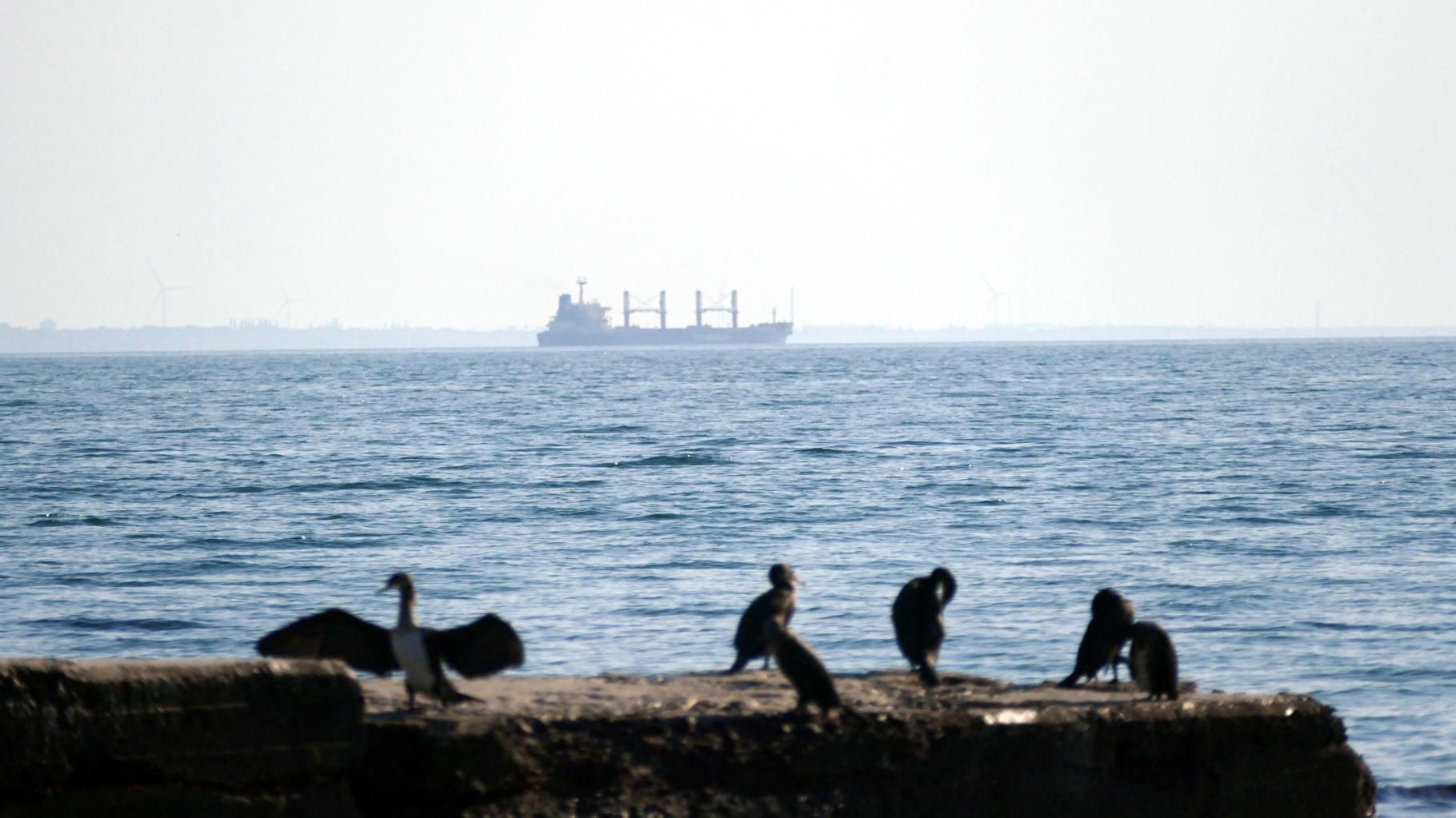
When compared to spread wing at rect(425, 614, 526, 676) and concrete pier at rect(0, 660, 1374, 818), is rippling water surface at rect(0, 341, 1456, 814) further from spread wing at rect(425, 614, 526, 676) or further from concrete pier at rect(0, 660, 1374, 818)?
spread wing at rect(425, 614, 526, 676)

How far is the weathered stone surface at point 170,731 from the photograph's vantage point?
5824 mm

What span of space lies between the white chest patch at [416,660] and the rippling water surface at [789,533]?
5350 millimetres

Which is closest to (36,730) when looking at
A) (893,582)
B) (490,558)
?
(893,582)

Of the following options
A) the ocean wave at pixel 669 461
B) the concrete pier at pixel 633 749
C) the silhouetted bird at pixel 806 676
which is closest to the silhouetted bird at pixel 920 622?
the concrete pier at pixel 633 749

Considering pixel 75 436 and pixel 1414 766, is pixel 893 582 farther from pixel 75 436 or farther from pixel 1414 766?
pixel 75 436

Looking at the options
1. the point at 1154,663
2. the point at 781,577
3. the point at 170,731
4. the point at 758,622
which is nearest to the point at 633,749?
the point at 758,622

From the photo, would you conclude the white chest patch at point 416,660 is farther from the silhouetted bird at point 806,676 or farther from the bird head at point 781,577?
the bird head at point 781,577

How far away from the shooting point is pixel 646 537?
73.7 feet

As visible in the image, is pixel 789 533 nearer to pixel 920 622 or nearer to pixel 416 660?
pixel 920 622

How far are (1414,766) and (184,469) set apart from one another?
29.6 meters

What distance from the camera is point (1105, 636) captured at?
796cm

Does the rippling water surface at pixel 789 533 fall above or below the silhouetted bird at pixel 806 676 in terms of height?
below

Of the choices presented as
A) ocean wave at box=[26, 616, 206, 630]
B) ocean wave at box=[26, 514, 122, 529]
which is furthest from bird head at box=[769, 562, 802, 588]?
ocean wave at box=[26, 514, 122, 529]

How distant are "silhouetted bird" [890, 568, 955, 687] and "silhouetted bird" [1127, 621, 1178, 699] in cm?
90
